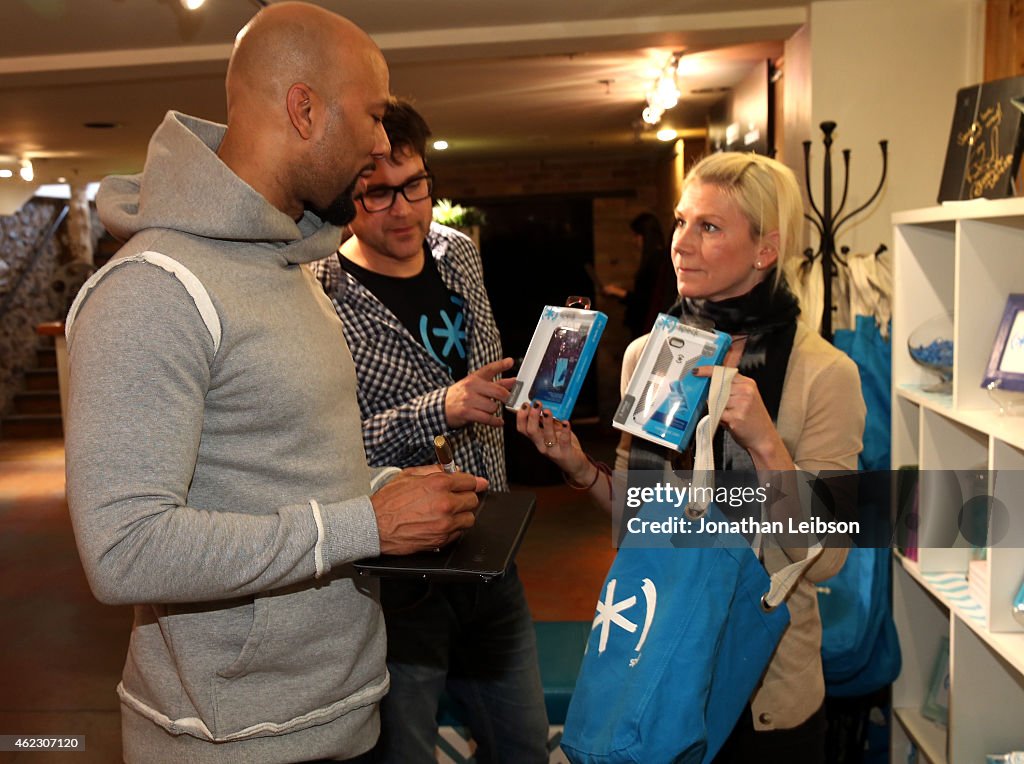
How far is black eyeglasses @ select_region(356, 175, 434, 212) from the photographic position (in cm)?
126

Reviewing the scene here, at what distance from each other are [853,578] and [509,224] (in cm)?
104

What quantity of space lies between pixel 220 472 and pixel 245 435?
45 mm

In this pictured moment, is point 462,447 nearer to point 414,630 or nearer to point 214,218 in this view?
point 414,630

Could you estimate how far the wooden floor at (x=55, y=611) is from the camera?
5.78 feet

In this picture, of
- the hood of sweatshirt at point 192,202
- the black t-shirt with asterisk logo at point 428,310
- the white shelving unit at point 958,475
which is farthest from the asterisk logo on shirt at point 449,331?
the white shelving unit at point 958,475

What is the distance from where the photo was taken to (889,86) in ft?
8.09

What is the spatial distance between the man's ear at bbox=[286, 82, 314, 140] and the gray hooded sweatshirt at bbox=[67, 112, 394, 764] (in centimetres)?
9

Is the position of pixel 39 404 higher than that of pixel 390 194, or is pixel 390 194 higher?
pixel 390 194

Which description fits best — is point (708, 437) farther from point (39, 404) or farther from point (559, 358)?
point (39, 404)

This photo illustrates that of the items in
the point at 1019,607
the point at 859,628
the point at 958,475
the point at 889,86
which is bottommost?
the point at 859,628

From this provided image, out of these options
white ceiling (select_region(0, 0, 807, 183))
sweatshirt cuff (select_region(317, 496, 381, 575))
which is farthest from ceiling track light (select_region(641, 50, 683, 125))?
sweatshirt cuff (select_region(317, 496, 381, 575))

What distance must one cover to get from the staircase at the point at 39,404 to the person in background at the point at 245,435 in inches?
→ 21.3

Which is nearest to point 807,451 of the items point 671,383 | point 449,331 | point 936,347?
point 671,383

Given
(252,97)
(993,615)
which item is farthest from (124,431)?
(993,615)
